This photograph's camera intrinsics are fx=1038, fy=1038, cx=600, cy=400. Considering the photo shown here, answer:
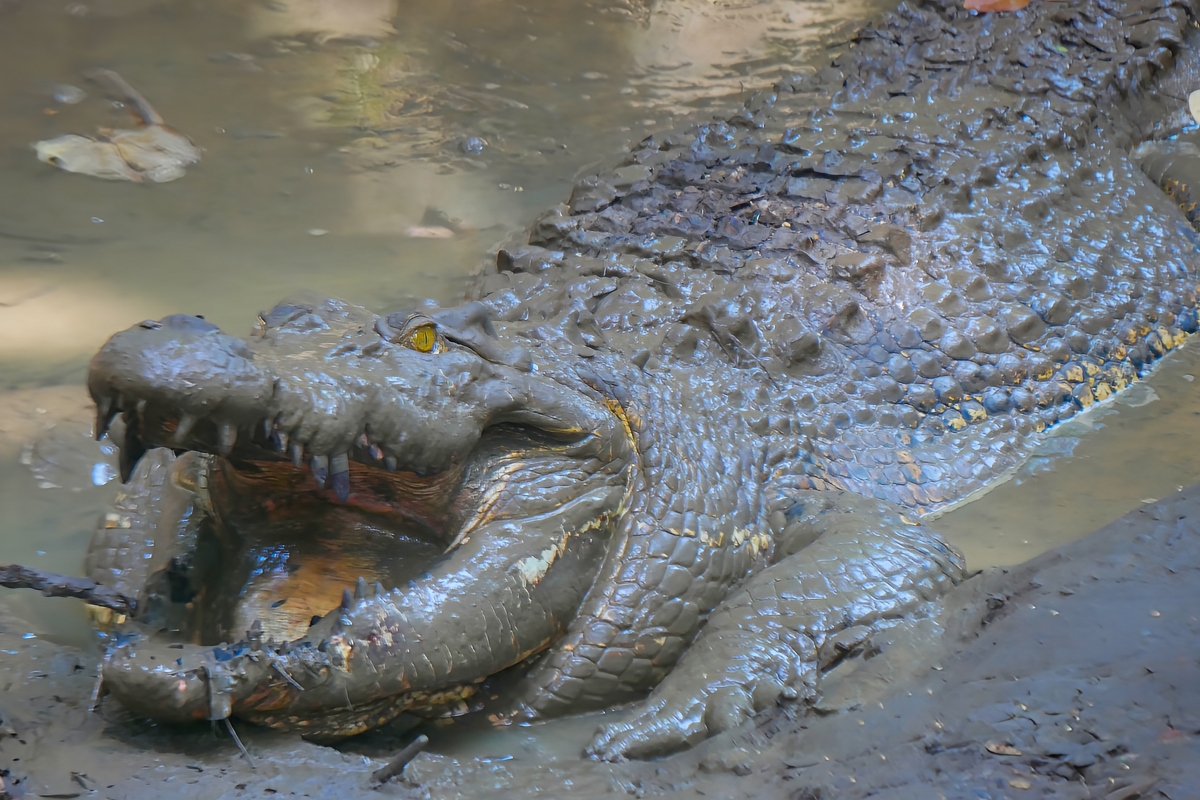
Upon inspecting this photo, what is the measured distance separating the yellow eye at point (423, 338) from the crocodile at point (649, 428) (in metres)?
0.02

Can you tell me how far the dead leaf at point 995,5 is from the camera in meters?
5.97

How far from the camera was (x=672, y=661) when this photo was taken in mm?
2820

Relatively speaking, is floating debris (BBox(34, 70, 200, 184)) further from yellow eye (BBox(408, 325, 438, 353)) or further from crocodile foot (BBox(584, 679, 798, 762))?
crocodile foot (BBox(584, 679, 798, 762))

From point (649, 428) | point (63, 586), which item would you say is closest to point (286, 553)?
point (63, 586)

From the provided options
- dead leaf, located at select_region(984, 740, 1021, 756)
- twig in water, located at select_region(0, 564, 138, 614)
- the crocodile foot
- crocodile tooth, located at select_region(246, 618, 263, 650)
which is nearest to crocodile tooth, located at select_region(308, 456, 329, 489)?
crocodile tooth, located at select_region(246, 618, 263, 650)

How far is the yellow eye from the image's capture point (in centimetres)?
256

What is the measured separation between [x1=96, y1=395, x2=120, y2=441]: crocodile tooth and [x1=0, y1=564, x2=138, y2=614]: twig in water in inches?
22.3

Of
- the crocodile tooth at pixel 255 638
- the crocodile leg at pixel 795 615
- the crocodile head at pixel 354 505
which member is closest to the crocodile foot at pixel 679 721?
the crocodile leg at pixel 795 615

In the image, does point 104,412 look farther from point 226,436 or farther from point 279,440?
point 279,440

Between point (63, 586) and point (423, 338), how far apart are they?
3.36ft

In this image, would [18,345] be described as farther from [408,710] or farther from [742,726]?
[742,726]

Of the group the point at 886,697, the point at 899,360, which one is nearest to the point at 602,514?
the point at 886,697

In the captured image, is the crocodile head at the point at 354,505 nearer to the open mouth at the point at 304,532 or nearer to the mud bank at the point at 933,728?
the open mouth at the point at 304,532

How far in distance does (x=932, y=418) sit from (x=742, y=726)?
1938 millimetres
